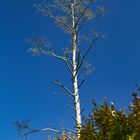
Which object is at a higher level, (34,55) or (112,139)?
(34,55)

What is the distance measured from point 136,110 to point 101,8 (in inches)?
489

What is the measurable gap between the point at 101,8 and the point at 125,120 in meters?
12.4

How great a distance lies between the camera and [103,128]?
182 inches

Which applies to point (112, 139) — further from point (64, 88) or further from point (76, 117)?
point (64, 88)

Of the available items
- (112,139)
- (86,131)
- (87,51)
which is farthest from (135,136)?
(87,51)

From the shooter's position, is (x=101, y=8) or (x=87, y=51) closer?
(x=87, y=51)

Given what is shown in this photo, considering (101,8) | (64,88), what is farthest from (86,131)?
(101,8)

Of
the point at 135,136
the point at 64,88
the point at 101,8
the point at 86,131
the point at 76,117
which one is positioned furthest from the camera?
the point at 101,8

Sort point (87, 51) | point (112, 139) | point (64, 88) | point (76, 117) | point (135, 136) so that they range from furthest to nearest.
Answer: point (87, 51) < point (64, 88) < point (76, 117) < point (112, 139) < point (135, 136)

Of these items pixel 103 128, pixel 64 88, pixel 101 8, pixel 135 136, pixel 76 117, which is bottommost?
pixel 135 136

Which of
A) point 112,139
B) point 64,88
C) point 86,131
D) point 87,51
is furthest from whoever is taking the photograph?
point 87,51

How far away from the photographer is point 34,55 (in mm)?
16047

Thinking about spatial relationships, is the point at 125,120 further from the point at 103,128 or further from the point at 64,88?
the point at 64,88

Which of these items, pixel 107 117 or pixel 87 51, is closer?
pixel 107 117
